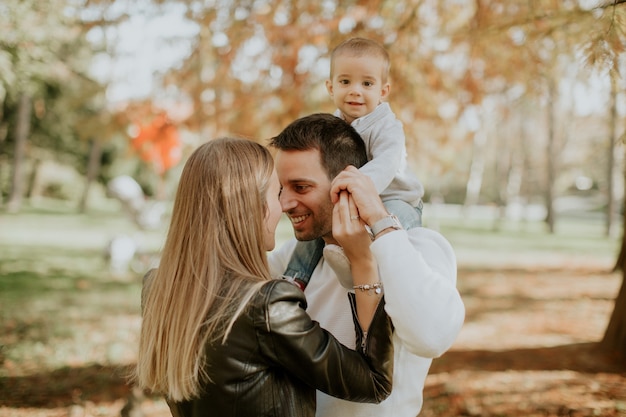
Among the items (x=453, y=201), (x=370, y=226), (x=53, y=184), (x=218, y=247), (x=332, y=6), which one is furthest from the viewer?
(x=453, y=201)

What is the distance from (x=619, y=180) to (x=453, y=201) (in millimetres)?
16440

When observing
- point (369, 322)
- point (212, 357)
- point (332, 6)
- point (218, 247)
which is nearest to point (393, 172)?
point (369, 322)

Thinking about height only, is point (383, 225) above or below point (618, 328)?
above

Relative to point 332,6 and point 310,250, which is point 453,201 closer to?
point 332,6

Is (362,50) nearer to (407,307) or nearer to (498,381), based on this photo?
(407,307)

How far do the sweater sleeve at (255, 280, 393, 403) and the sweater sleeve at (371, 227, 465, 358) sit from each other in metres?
0.12

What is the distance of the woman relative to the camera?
5.22ft

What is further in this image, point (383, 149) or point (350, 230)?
point (383, 149)

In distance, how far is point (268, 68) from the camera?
6.73 m

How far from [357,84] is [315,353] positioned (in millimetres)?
1578

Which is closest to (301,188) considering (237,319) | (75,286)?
(237,319)

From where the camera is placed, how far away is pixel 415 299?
170cm

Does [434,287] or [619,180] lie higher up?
[619,180]

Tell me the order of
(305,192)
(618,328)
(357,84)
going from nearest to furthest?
(305,192)
(357,84)
(618,328)
